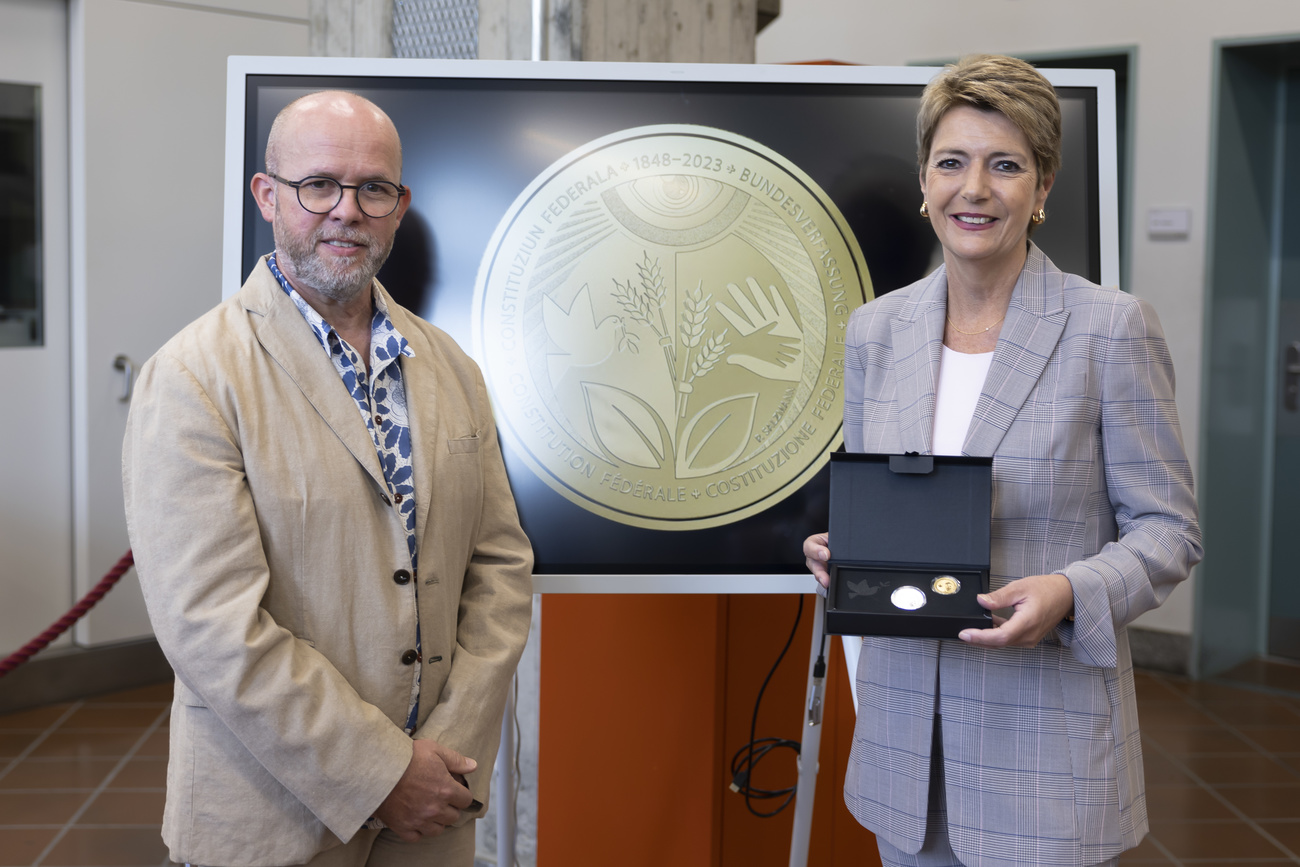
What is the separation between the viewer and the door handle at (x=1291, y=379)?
5102mm

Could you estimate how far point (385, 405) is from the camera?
1.64m

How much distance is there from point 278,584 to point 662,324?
0.87 m

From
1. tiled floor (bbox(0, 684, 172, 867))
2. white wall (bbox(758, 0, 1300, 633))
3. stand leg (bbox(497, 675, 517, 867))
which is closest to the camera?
stand leg (bbox(497, 675, 517, 867))

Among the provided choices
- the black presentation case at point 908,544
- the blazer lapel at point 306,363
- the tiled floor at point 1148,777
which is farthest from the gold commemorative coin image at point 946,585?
the tiled floor at point 1148,777

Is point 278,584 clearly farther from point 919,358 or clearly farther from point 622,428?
point 919,358

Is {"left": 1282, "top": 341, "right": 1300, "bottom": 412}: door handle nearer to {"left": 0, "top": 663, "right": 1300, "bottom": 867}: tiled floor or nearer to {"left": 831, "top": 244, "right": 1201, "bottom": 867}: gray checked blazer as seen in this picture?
{"left": 0, "top": 663, "right": 1300, "bottom": 867}: tiled floor

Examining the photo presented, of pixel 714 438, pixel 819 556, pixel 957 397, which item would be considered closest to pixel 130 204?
pixel 714 438

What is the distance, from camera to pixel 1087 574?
144 cm

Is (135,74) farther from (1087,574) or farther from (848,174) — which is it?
(1087,574)

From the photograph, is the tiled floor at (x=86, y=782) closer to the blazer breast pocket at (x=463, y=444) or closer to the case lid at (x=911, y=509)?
the blazer breast pocket at (x=463, y=444)

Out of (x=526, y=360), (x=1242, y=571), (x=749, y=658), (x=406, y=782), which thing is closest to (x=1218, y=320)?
(x=1242, y=571)

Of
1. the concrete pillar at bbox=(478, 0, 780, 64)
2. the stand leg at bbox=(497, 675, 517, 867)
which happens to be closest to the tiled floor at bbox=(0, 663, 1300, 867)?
the stand leg at bbox=(497, 675, 517, 867)

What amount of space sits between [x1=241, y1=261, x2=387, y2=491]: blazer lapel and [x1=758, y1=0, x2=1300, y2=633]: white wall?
169 inches

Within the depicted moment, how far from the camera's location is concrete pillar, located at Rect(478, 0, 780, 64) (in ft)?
9.33
